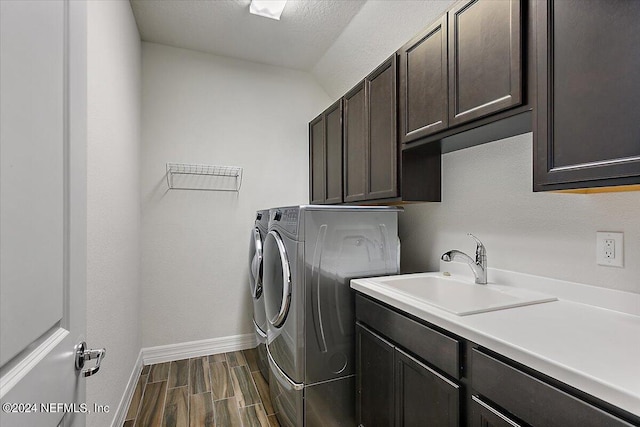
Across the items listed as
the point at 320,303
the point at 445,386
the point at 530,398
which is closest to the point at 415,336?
the point at 445,386

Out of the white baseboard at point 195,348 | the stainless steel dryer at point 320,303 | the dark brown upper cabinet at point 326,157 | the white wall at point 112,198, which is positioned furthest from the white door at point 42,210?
the white baseboard at point 195,348

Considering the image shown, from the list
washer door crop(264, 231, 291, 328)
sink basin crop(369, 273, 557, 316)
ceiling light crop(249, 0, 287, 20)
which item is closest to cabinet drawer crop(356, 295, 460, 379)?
sink basin crop(369, 273, 557, 316)

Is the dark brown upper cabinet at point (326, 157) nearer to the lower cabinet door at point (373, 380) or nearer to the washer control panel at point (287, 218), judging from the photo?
the washer control panel at point (287, 218)

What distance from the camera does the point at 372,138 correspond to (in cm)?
212

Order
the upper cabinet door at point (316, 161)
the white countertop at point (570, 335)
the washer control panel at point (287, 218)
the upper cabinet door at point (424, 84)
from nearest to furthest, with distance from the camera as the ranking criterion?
the white countertop at point (570, 335) < the upper cabinet door at point (424, 84) < the washer control panel at point (287, 218) < the upper cabinet door at point (316, 161)

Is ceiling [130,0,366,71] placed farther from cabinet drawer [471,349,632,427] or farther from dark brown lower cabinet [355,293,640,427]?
cabinet drawer [471,349,632,427]

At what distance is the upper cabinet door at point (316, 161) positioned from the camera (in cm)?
294

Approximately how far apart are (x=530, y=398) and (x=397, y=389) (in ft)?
2.10

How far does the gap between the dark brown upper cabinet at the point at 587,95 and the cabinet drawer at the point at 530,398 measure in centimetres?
60

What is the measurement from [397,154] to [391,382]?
3.96 ft

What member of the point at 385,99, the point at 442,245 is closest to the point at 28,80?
the point at 385,99

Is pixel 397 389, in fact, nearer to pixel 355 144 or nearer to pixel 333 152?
pixel 355 144

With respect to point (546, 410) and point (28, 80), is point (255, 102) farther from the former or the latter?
point (546, 410)

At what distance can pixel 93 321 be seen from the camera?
4.57 ft
